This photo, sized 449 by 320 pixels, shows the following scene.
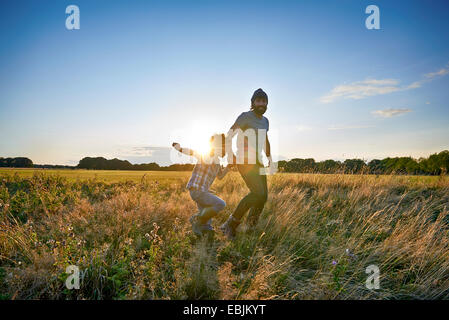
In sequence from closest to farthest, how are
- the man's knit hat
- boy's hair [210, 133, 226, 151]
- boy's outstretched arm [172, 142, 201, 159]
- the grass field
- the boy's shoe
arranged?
the grass field
boy's outstretched arm [172, 142, 201, 159]
boy's hair [210, 133, 226, 151]
the boy's shoe
the man's knit hat

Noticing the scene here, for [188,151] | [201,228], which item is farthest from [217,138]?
[201,228]

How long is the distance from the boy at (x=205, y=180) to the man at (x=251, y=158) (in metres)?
0.24

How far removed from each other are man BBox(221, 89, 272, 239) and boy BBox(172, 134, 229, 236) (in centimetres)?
24

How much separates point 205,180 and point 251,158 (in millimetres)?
904

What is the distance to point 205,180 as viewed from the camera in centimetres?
388

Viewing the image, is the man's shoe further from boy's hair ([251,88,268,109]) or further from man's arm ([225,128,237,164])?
boy's hair ([251,88,268,109])

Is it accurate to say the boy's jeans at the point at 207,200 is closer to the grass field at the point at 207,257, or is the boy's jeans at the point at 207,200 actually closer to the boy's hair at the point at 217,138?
the grass field at the point at 207,257

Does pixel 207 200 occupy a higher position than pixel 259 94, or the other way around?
A: pixel 259 94

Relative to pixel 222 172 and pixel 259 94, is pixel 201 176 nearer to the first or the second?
pixel 222 172

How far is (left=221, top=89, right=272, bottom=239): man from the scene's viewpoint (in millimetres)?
4023

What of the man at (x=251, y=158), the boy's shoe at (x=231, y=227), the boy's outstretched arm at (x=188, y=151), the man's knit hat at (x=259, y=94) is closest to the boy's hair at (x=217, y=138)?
the man at (x=251, y=158)

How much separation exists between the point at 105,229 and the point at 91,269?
136cm

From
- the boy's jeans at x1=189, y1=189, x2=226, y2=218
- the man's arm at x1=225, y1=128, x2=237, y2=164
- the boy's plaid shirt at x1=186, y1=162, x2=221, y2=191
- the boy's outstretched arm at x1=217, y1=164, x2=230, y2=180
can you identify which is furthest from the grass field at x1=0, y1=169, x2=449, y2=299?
the man's arm at x1=225, y1=128, x2=237, y2=164
